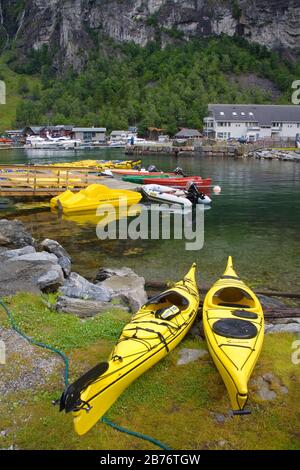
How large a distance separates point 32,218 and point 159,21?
201 metres

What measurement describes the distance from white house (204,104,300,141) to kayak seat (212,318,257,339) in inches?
4250

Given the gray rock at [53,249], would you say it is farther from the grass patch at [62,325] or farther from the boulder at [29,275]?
the grass patch at [62,325]

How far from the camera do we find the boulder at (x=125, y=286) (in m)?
11.4

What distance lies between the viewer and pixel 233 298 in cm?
1087

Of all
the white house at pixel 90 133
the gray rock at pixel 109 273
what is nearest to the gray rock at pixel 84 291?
the gray rock at pixel 109 273

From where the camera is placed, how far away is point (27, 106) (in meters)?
173

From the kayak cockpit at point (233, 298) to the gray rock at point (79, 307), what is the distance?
282 centimetres

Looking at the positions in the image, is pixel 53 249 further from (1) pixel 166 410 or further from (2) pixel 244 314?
(1) pixel 166 410

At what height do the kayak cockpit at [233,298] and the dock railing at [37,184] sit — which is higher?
the dock railing at [37,184]

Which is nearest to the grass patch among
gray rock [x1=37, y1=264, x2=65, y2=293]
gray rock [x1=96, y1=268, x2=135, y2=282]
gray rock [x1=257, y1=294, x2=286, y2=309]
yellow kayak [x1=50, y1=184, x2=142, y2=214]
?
Result: gray rock [x1=37, y1=264, x2=65, y2=293]

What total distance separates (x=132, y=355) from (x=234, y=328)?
2275 mm

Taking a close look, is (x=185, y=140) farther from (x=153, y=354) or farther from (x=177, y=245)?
(x=153, y=354)

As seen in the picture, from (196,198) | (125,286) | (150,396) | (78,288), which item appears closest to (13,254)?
(78,288)

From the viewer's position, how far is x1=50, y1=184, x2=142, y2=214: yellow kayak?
27188mm
